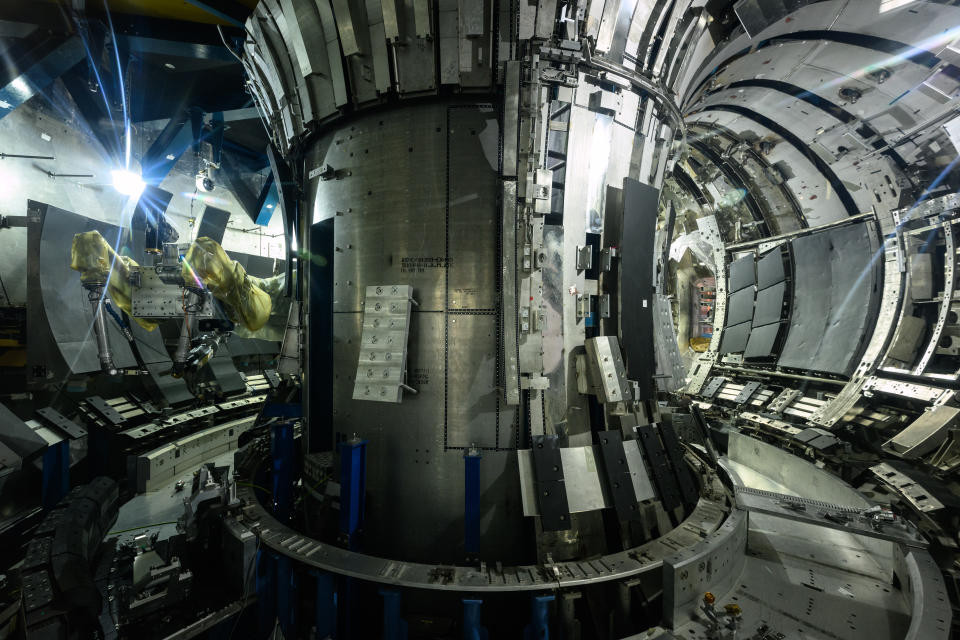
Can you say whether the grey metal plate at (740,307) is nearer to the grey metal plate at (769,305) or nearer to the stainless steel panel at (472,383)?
the grey metal plate at (769,305)

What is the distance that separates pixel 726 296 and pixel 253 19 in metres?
14.6

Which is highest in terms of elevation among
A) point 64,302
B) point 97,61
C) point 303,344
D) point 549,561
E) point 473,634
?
point 97,61

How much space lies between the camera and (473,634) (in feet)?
11.1

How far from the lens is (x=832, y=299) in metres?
10.0

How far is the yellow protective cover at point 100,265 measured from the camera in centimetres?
634

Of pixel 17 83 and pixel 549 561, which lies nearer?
pixel 549 561

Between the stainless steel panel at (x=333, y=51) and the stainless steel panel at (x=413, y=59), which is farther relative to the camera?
the stainless steel panel at (x=333, y=51)

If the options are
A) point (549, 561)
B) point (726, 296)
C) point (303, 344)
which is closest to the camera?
point (549, 561)

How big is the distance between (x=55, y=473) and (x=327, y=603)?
5.99 m

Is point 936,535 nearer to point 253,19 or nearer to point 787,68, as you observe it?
point 787,68

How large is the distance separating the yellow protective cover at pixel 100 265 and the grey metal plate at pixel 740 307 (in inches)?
630

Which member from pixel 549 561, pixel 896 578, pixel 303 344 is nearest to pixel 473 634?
pixel 549 561

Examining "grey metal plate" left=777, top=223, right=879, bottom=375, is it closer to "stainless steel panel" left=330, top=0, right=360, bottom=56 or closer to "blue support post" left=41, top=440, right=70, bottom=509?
"stainless steel panel" left=330, top=0, right=360, bottom=56

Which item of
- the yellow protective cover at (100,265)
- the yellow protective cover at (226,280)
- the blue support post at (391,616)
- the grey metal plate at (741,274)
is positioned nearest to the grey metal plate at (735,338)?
the grey metal plate at (741,274)
